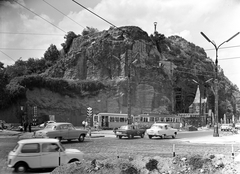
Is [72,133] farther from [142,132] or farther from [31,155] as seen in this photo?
[31,155]

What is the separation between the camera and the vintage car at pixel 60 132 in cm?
2038

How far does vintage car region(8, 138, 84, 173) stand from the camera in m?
9.73

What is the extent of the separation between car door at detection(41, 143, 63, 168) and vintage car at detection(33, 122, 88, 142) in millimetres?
9922

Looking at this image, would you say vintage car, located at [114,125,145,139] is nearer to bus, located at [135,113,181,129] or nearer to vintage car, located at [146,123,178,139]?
vintage car, located at [146,123,178,139]

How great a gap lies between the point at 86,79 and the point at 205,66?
41.2 meters

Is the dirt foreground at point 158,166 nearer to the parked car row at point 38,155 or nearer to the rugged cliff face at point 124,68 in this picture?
the parked car row at point 38,155

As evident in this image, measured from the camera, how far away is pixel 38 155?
9992 millimetres

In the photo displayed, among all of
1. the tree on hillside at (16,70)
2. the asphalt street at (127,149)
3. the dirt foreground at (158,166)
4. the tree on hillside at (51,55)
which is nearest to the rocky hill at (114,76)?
the tree on hillside at (16,70)

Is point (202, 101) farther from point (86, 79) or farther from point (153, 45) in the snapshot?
point (86, 79)

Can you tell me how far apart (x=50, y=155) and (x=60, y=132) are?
1094 centimetres

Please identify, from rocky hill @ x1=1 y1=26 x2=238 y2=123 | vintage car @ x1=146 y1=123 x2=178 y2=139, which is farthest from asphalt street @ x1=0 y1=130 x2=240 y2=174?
rocky hill @ x1=1 y1=26 x2=238 y2=123

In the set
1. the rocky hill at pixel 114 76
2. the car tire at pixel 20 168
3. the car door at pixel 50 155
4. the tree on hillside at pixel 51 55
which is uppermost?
the tree on hillside at pixel 51 55

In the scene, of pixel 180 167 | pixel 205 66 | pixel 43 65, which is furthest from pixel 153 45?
pixel 180 167

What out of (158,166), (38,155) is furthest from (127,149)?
(38,155)
